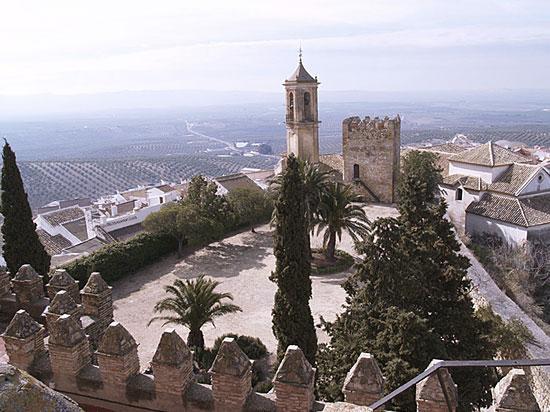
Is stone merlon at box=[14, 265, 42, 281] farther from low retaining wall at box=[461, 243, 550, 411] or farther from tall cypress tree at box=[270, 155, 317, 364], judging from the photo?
low retaining wall at box=[461, 243, 550, 411]

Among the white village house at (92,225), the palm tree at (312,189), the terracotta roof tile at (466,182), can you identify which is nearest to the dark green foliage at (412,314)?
the palm tree at (312,189)

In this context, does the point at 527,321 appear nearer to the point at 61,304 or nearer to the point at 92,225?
the point at 61,304

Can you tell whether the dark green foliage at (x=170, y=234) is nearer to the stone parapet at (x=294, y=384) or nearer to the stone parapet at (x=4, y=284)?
the stone parapet at (x=4, y=284)

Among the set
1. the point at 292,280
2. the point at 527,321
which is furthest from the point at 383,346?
the point at 527,321

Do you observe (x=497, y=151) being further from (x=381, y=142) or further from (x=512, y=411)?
(x=512, y=411)

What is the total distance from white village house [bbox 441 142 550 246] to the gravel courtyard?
6.98 meters

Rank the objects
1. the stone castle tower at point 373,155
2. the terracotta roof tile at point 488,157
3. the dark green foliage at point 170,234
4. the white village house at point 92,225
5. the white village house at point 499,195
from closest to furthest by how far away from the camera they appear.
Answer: the dark green foliage at point 170,234 → the white village house at point 499,195 → the white village house at point 92,225 → the terracotta roof tile at point 488,157 → the stone castle tower at point 373,155

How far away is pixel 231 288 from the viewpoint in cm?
1894

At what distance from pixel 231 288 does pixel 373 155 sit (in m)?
15.1

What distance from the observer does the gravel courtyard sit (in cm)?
1566

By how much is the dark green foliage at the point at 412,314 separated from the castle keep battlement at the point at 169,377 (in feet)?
14.6

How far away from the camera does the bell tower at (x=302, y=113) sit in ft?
98.9

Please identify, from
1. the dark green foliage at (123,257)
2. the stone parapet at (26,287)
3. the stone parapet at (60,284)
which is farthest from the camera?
the dark green foliage at (123,257)

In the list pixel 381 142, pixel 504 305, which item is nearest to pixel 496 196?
pixel 381 142
